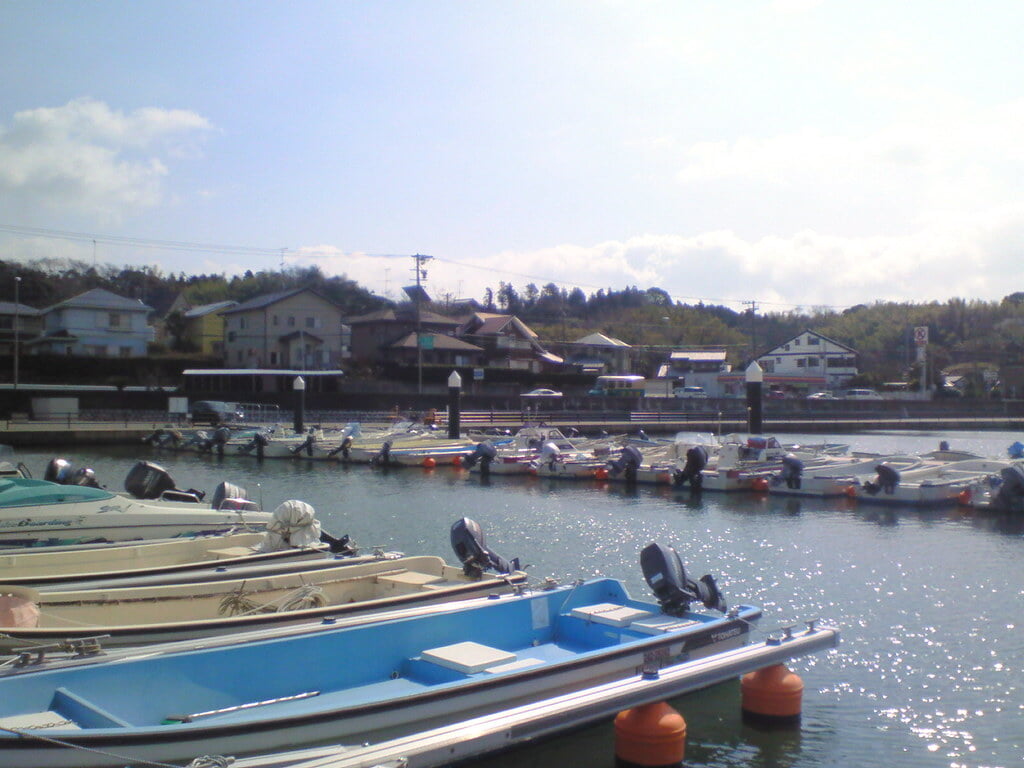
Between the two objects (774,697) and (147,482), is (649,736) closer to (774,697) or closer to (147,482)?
(774,697)

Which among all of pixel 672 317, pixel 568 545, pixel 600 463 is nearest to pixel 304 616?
pixel 568 545

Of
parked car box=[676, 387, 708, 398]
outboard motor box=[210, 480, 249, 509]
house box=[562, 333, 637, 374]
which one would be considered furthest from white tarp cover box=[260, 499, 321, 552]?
house box=[562, 333, 637, 374]

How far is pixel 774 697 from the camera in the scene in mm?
8078

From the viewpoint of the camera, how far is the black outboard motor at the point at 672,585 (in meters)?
8.91

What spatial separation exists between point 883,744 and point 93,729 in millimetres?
6510

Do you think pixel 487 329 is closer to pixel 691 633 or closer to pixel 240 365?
pixel 240 365

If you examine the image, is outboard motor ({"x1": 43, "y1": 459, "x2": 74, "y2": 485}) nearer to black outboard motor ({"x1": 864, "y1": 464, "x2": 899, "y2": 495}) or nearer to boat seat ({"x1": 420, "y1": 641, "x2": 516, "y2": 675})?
boat seat ({"x1": 420, "y1": 641, "x2": 516, "y2": 675})

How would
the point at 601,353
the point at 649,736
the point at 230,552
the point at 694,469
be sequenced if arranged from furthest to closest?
the point at 601,353 < the point at 694,469 < the point at 230,552 < the point at 649,736

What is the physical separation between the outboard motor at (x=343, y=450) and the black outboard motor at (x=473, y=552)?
82.1 ft

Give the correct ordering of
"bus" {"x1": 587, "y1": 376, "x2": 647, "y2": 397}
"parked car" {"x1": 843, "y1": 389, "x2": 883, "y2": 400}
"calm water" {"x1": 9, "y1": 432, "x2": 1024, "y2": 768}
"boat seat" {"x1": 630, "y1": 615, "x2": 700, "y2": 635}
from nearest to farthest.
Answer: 1. "calm water" {"x1": 9, "y1": 432, "x2": 1024, "y2": 768}
2. "boat seat" {"x1": 630, "y1": 615, "x2": 700, "y2": 635}
3. "bus" {"x1": 587, "y1": 376, "x2": 647, "y2": 397}
4. "parked car" {"x1": 843, "y1": 389, "x2": 883, "y2": 400}

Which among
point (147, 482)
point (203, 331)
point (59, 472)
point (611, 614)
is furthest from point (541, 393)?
point (611, 614)

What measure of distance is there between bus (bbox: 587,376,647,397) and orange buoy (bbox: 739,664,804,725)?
56.1 meters

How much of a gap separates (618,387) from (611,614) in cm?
5884

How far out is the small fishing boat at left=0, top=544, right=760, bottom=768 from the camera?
18.8 feet
